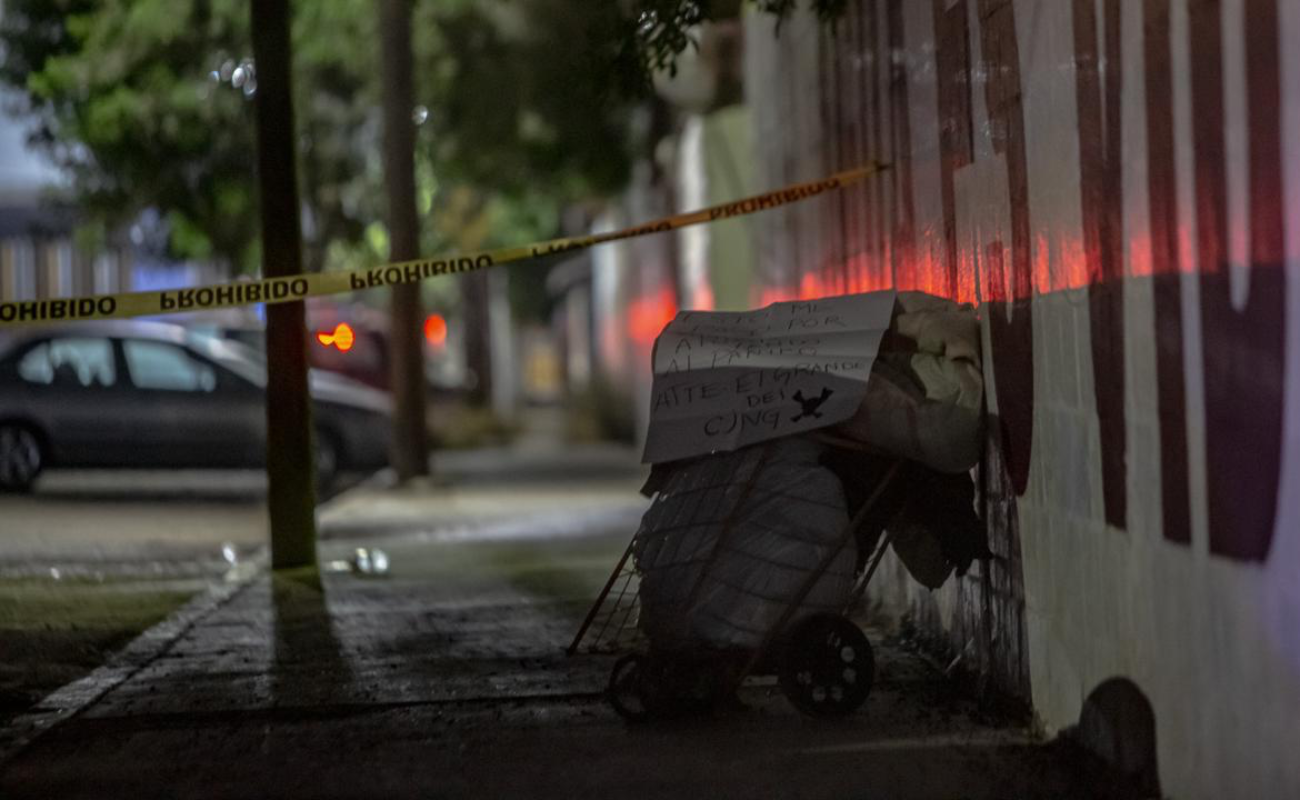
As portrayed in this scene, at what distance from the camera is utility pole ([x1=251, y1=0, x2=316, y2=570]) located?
1091 cm

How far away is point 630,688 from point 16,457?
1078cm

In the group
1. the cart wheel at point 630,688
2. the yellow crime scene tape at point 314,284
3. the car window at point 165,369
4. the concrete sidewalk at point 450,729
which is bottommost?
the concrete sidewalk at point 450,729

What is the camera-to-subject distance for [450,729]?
22.0 ft

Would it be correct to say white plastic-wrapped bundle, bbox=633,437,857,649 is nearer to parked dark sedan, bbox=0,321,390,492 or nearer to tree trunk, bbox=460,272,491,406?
parked dark sedan, bbox=0,321,390,492

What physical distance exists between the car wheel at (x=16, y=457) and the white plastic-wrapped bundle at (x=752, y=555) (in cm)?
1095

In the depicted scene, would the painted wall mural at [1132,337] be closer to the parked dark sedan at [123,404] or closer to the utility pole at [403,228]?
the parked dark sedan at [123,404]

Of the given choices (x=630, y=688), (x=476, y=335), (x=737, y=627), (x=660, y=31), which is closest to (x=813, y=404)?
(x=737, y=627)

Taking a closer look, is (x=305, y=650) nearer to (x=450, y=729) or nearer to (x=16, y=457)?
(x=450, y=729)

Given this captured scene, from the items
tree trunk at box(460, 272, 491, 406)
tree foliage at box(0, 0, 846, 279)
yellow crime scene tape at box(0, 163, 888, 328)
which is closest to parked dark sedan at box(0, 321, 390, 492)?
tree foliage at box(0, 0, 846, 279)

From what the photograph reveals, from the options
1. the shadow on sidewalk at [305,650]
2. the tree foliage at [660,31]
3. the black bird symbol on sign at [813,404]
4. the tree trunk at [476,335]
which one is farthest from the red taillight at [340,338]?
the tree trunk at [476,335]

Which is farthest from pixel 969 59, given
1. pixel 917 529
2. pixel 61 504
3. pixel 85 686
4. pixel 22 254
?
pixel 22 254

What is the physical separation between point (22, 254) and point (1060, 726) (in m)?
56.6

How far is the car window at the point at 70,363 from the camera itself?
53.3 feet

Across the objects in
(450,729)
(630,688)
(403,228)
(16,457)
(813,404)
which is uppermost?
(403,228)
